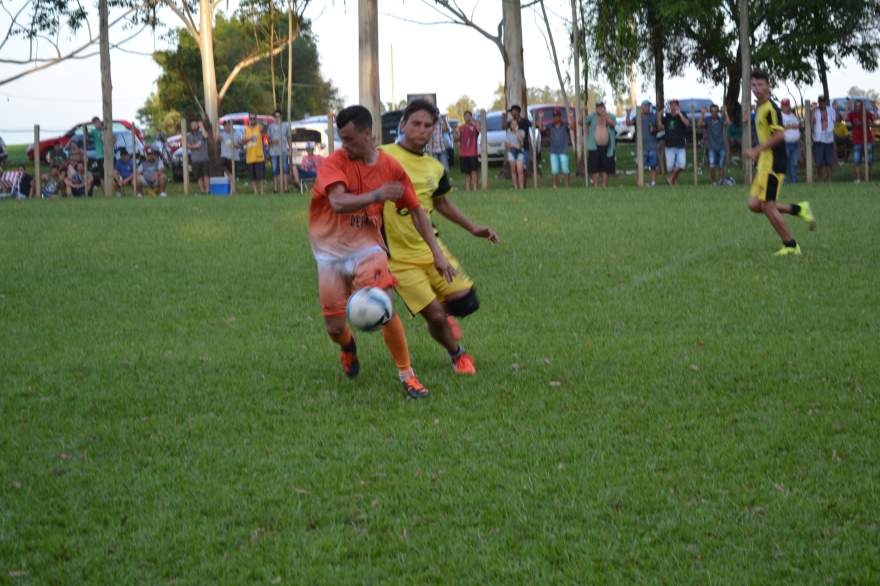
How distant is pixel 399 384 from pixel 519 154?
2167cm

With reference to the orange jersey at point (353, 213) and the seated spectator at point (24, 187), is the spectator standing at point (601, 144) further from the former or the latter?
the orange jersey at point (353, 213)

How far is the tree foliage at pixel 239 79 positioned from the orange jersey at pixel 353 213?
44263 millimetres

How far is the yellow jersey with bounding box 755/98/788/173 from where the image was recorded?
1422 cm

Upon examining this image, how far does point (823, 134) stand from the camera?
97.7ft

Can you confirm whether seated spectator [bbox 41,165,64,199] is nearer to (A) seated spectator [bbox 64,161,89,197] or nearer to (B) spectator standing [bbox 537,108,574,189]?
(A) seated spectator [bbox 64,161,89,197]

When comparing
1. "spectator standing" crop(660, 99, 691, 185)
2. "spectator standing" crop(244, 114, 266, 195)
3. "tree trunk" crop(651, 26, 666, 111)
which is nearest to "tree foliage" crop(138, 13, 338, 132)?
"tree trunk" crop(651, 26, 666, 111)

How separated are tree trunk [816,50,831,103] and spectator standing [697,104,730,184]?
1421 cm

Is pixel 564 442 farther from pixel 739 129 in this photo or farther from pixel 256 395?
pixel 739 129

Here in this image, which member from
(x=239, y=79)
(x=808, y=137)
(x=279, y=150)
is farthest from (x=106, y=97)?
(x=239, y=79)

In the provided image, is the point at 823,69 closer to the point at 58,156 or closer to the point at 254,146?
the point at 254,146

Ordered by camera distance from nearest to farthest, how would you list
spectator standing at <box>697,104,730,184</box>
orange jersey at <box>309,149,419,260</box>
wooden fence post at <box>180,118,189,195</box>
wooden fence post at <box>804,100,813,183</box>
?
1. orange jersey at <box>309,149,419,260</box>
2. wooden fence post at <box>804,100,813,183</box>
3. spectator standing at <box>697,104,730,184</box>
4. wooden fence post at <box>180,118,189,195</box>

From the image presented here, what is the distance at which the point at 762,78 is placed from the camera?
13.6 meters

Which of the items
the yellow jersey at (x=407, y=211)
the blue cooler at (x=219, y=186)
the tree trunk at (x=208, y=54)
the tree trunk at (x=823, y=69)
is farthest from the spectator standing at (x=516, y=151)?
the yellow jersey at (x=407, y=211)

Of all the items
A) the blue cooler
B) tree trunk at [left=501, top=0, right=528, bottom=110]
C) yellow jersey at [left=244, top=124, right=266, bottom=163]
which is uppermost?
tree trunk at [left=501, top=0, right=528, bottom=110]
